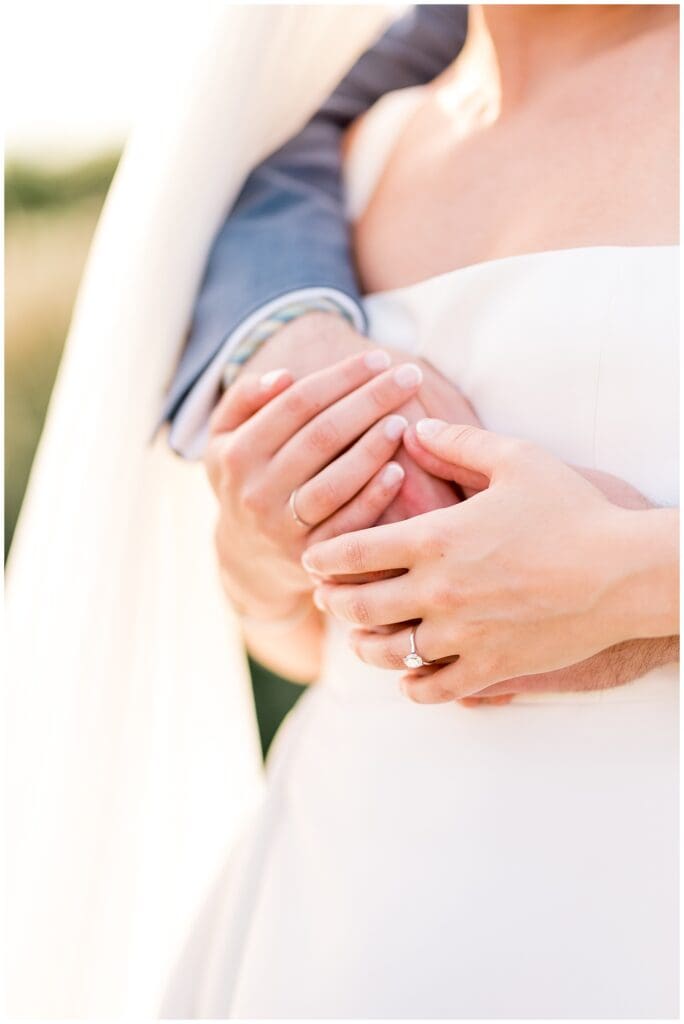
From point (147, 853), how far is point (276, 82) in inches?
42.3

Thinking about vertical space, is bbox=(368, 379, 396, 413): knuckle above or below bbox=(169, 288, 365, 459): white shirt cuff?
below

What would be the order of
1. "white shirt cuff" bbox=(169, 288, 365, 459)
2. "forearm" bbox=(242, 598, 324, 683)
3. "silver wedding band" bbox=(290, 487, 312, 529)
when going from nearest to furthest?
1. "silver wedding band" bbox=(290, 487, 312, 529)
2. "white shirt cuff" bbox=(169, 288, 365, 459)
3. "forearm" bbox=(242, 598, 324, 683)

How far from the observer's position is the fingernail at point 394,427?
3.23 ft

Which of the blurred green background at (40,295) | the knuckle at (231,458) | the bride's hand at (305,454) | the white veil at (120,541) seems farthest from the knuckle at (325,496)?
the blurred green background at (40,295)

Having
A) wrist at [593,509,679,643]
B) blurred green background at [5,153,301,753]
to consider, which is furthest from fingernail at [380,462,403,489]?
blurred green background at [5,153,301,753]

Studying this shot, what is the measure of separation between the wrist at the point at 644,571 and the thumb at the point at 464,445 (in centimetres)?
13

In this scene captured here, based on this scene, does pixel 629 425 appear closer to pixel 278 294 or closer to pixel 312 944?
pixel 278 294

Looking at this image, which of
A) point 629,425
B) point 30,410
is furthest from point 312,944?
point 30,410

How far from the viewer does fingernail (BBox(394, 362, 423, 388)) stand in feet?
3.27

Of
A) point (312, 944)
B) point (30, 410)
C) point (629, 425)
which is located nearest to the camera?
point (629, 425)

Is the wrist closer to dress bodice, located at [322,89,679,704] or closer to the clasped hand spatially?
the clasped hand

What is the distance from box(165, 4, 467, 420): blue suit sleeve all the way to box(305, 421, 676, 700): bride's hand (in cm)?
36

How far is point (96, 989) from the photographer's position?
135 cm

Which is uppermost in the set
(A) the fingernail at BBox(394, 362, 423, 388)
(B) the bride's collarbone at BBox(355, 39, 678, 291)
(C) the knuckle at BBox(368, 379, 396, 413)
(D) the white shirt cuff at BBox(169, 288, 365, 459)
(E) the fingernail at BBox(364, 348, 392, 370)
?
(B) the bride's collarbone at BBox(355, 39, 678, 291)
